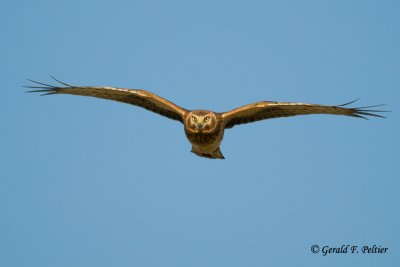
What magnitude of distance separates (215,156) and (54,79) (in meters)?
5.06

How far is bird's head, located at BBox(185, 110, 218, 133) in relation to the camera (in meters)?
17.6

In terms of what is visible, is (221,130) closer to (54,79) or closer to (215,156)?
(215,156)

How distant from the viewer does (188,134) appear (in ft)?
58.5

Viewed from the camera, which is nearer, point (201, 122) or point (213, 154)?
point (201, 122)

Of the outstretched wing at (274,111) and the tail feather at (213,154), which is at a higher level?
the outstretched wing at (274,111)

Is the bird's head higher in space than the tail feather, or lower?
higher

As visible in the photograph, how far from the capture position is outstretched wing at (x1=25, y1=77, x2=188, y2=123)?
18.6 metres

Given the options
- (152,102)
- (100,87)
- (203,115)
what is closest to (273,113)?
(203,115)

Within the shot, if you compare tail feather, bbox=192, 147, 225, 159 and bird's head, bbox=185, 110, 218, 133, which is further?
tail feather, bbox=192, 147, 225, 159

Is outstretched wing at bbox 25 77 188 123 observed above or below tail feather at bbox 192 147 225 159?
above

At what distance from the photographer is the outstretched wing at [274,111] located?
17.5 m

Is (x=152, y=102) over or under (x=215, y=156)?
over

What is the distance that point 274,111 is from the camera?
60.1 ft

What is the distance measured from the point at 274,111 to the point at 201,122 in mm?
2173
